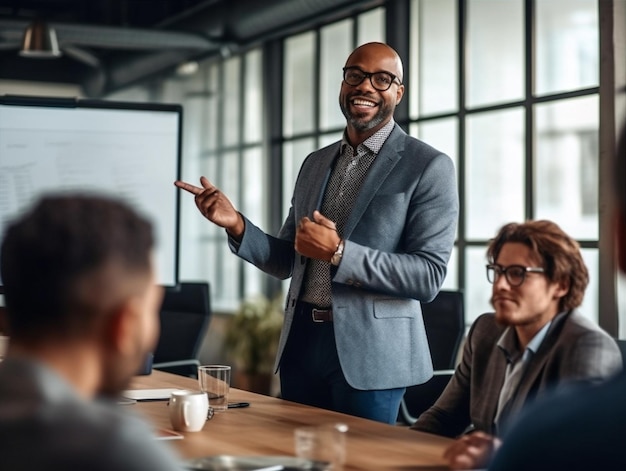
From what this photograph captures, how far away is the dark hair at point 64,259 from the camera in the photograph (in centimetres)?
114

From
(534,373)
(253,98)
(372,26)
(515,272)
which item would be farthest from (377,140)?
(253,98)

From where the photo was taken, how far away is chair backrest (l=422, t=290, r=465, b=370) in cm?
434

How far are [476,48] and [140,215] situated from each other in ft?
17.1

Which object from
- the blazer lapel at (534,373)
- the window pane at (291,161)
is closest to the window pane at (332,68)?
the window pane at (291,161)

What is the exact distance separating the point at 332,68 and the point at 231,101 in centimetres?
230

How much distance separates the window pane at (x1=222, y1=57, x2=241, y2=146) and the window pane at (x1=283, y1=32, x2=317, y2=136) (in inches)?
43.9

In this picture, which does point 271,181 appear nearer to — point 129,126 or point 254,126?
point 254,126

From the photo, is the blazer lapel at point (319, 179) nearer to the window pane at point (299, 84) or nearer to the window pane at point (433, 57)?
the window pane at point (433, 57)

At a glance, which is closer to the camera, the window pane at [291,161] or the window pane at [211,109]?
the window pane at [291,161]

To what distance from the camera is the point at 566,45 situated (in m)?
5.45

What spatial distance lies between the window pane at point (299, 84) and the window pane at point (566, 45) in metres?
3.07

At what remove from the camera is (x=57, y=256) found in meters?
1.14

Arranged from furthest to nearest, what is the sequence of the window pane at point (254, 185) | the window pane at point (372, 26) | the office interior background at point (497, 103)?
the window pane at point (254, 185), the window pane at point (372, 26), the office interior background at point (497, 103)

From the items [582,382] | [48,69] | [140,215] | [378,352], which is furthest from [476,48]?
[48,69]
